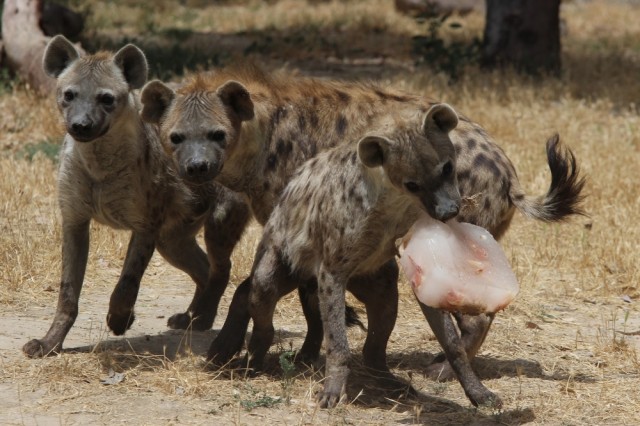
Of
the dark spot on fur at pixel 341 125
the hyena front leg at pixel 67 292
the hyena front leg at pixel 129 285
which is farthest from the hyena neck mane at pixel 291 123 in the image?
the hyena front leg at pixel 67 292

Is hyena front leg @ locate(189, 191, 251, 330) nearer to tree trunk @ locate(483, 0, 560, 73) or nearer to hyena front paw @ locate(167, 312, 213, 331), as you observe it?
hyena front paw @ locate(167, 312, 213, 331)

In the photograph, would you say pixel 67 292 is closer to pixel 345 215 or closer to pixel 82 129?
pixel 82 129

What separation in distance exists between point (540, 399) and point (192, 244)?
226cm

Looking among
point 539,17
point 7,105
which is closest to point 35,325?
point 7,105

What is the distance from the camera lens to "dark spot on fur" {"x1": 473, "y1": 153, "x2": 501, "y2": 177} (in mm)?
5484

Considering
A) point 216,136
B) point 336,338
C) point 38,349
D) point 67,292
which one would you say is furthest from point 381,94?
point 38,349

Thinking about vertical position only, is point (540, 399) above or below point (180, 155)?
below

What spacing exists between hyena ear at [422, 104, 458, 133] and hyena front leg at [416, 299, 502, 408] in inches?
32.1

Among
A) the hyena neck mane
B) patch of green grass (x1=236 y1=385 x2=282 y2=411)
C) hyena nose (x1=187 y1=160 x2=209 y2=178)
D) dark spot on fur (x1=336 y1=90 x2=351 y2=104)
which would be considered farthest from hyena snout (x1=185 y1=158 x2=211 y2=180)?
patch of green grass (x1=236 y1=385 x2=282 y2=411)

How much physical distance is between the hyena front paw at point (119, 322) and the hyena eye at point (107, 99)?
106 cm

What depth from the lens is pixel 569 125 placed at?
1010cm

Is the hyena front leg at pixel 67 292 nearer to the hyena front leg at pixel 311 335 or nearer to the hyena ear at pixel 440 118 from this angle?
the hyena front leg at pixel 311 335

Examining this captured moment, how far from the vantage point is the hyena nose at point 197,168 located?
5359mm

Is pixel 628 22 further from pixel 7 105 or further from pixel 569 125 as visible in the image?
pixel 7 105
